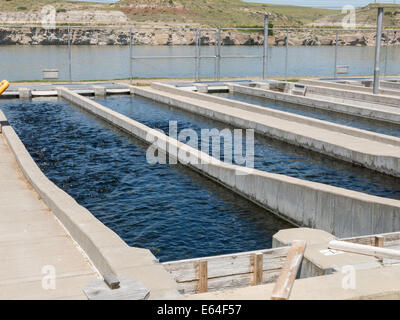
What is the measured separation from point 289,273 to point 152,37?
135752mm

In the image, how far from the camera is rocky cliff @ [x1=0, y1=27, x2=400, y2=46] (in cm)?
12744

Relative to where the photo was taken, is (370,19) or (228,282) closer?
(228,282)

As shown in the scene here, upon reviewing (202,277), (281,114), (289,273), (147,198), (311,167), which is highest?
(281,114)

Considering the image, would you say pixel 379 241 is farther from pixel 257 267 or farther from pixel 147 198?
pixel 147 198

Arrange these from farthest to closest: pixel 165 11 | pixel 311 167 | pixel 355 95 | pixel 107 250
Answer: pixel 165 11
pixel 355 95
pixel 311 167
pixel 107 250

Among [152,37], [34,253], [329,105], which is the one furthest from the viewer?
[152,37]

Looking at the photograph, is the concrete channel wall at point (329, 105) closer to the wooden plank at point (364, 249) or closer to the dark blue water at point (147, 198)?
the dark blue water at point (147, 198)

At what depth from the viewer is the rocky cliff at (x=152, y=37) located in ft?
418

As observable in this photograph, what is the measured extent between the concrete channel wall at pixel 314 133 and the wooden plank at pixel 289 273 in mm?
8561

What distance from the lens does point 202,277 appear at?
360 inches

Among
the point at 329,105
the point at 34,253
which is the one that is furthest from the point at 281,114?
the point at 34,253

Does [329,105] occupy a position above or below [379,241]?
above
